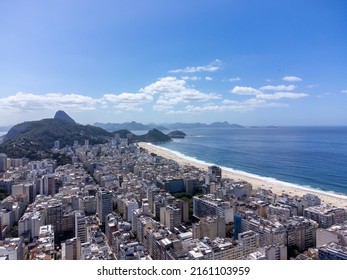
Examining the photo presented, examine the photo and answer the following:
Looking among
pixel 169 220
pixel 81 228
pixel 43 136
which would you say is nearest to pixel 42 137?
pixel 43 136

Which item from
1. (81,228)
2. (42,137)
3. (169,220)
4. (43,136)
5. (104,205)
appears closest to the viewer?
(81,228)

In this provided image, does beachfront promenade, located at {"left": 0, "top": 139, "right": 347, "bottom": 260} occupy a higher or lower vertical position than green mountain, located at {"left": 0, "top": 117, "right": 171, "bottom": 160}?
lower

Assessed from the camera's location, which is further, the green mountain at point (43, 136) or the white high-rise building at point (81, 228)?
the green mountain at point (43, 136)

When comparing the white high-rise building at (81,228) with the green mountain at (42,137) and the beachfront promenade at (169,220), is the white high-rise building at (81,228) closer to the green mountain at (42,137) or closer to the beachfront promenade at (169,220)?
the beachfront promenade at (169,220)

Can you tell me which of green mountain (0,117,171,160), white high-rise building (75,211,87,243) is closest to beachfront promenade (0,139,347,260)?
white high-rise building (75,211,87,243)

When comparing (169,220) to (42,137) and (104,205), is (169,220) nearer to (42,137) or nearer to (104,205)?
(104,205)

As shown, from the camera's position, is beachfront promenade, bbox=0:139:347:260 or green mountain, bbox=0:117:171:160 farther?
green mountain, bbox=0:117:171:160

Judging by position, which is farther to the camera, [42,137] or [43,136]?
[43,136]

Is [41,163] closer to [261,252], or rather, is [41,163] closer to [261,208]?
[261,208]

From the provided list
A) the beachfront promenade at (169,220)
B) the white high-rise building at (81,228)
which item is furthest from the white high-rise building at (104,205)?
the white high-rise building at (81,228)

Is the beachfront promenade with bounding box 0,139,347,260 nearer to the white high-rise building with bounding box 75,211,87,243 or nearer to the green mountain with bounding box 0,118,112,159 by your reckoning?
the white high-rise building with bounding box 75,211,87,243
